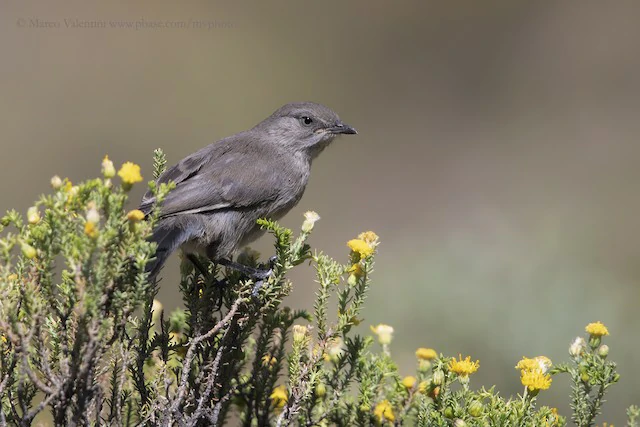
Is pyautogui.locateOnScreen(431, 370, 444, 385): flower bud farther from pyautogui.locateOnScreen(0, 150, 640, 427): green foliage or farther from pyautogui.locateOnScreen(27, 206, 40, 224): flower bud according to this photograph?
pyautogui.locateOnScreen(27, 206, 40, 224): flower bud

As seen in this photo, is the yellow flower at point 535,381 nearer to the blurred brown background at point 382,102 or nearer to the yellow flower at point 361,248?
the yellow flower at point 361,248

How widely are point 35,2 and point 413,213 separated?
18.8ft

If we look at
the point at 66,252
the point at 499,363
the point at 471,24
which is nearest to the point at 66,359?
the point at 66,252

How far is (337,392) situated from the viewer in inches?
123

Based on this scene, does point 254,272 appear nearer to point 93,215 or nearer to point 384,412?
point 384,412

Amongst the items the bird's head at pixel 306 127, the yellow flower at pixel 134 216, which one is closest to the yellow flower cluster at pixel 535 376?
the yellow flower at pixel 134 216

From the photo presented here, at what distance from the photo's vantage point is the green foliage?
8.35 ft

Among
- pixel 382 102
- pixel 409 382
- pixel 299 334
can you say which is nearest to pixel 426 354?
pixel 409 382

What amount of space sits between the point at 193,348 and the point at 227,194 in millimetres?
1456

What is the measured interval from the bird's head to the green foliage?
1.68 meters

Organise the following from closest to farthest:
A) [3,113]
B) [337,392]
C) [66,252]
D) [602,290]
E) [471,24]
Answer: [66,252], [337,392], [602,290], [3,113], [471,24]

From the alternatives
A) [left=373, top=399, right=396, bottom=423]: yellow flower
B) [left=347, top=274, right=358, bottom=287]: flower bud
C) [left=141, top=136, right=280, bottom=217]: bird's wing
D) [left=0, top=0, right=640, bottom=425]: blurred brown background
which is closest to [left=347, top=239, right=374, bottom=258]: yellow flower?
[left=347, top=274, right=358, bottom=287]: flower bud

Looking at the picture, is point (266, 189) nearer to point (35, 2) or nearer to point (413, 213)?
point (413, 213)

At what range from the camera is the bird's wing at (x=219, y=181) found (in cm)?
417
